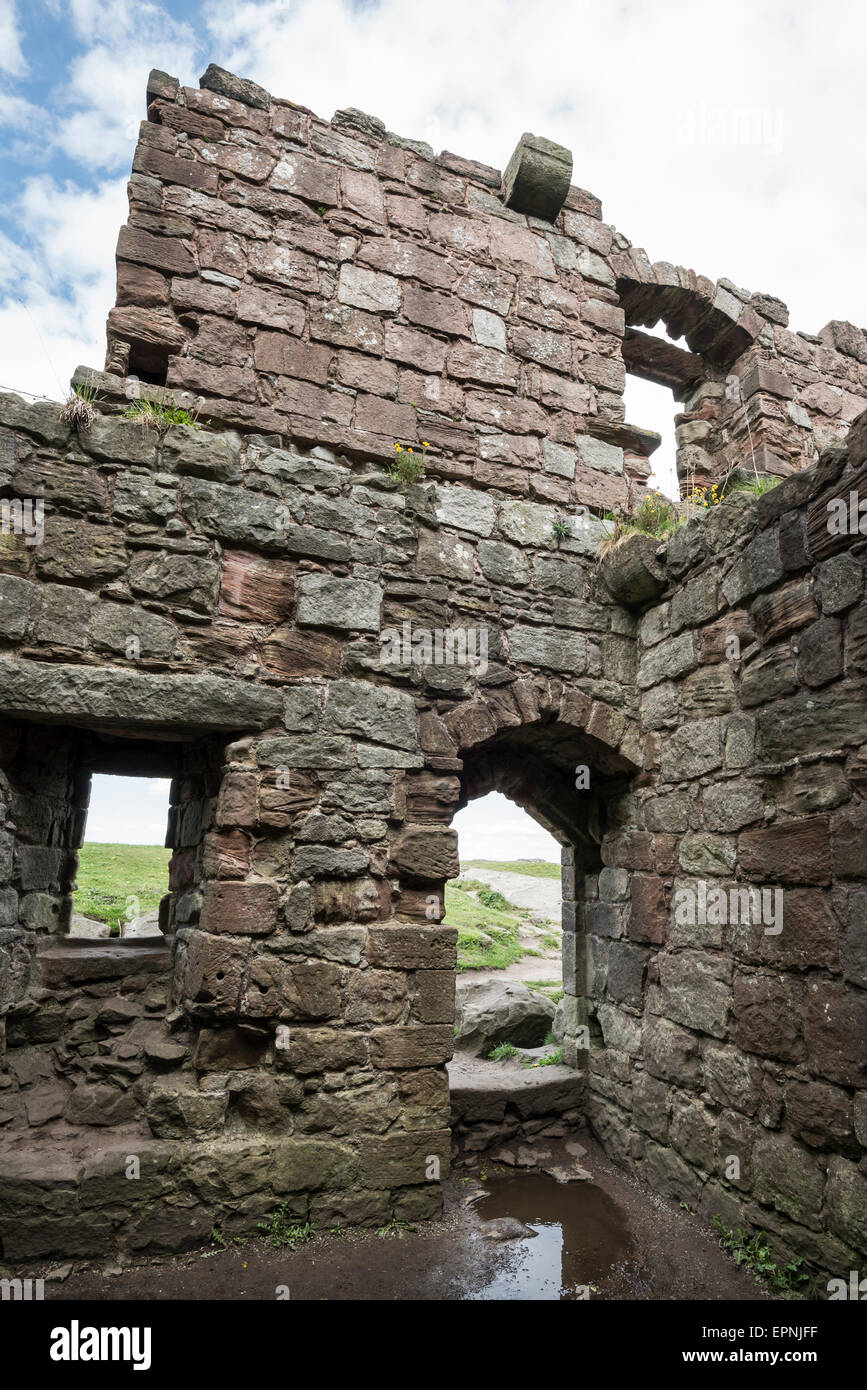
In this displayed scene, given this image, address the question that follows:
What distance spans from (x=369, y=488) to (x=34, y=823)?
2470 millimetres

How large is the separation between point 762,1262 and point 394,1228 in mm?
1590

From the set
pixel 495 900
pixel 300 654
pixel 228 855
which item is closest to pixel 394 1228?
pixel 228 855

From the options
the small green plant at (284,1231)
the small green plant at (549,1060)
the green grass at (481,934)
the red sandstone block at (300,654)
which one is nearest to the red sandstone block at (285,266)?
the red sandstone block at (300,654)

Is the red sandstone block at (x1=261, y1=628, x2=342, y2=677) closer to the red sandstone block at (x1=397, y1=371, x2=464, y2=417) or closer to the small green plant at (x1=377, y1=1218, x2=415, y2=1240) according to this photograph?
the red sandstone block at (x1=397, y1=371, x2=464, y2=417)

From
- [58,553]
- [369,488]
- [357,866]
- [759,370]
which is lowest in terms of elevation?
[357,866]

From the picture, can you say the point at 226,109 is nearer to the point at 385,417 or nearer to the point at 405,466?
the point at 385,417

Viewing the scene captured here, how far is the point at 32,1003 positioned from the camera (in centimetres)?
329

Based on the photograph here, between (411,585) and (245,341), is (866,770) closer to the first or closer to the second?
(411,585)

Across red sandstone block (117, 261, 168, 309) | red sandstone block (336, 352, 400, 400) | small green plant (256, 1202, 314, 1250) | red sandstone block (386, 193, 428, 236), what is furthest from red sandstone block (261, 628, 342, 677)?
red sandstone block (386, 193, 428, 236)

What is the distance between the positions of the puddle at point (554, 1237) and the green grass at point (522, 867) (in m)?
11.0

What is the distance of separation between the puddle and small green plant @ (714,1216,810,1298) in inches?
17.3

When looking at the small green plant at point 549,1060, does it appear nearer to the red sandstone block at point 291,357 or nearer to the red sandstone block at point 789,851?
the red sandstone block at point 789,851

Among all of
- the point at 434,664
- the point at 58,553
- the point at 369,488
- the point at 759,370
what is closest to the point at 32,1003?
the point at 58,553

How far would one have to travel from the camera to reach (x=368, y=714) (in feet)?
12.2
